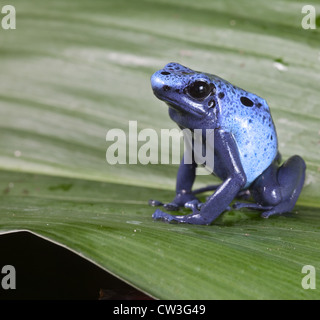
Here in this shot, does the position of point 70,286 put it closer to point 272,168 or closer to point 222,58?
point 272,168

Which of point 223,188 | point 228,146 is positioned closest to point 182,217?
point 223,188

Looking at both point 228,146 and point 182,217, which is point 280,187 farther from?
point 182,217

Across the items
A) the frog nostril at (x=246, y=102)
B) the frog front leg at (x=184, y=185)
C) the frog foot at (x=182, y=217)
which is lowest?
the frog foot at (x=182, y=217)

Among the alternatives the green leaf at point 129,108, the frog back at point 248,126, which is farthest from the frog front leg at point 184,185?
the frog back at point 248,126

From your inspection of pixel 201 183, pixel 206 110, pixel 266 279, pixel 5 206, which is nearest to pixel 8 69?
pixel 5 206

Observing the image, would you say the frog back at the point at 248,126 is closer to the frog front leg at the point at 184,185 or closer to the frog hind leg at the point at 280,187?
the frog hind leg at the point at 280,187

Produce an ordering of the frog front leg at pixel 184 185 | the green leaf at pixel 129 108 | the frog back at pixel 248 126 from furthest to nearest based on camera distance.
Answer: the frog front leg at pixel 184 185 < the frog back at pixel 248 126 < the green leaf at pixel 129 108
